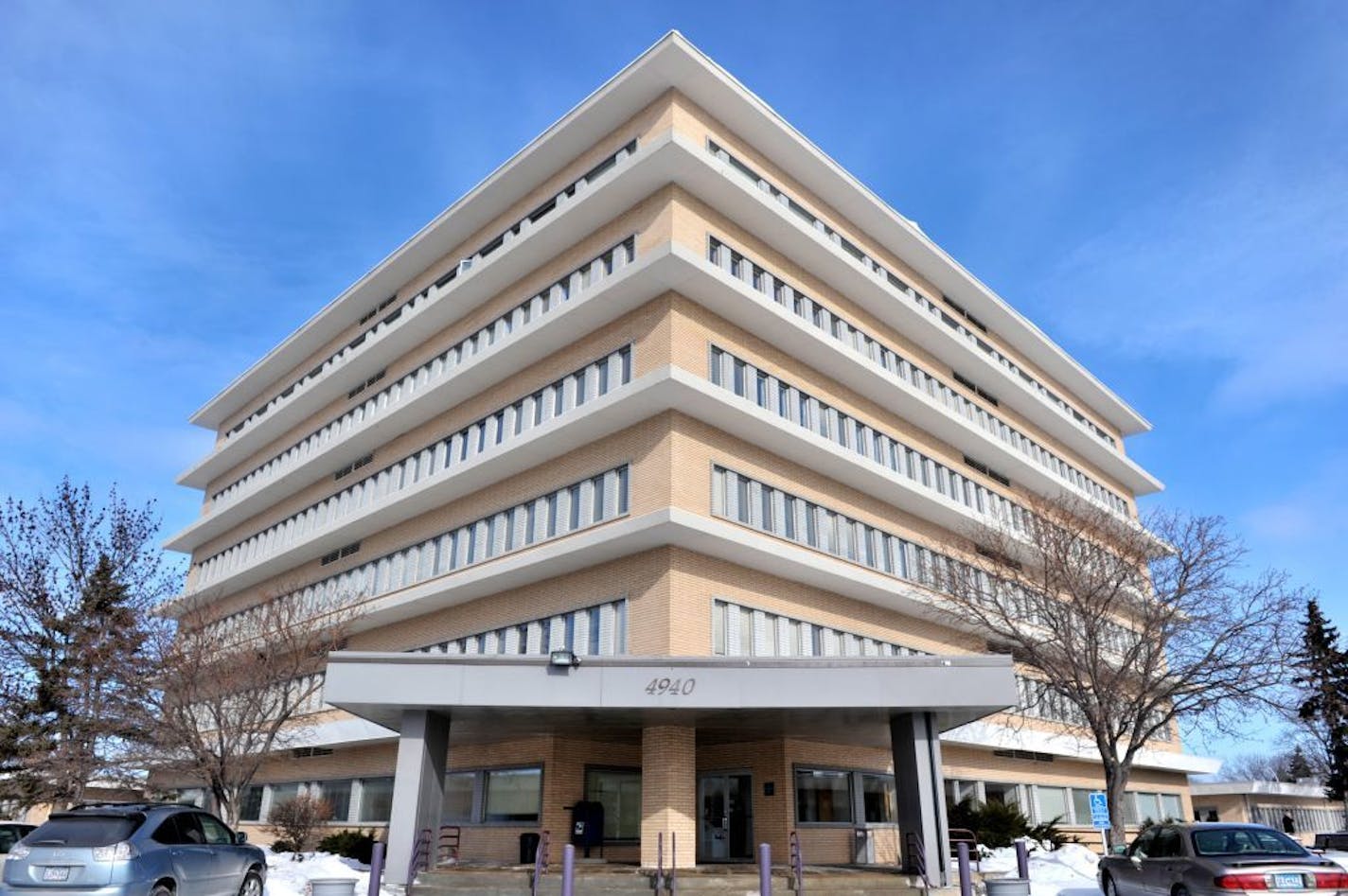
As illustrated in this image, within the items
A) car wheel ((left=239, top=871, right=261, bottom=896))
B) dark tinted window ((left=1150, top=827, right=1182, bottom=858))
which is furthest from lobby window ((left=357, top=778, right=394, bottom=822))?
dark tinted window ((left=1150, top=827, right=1182, bottom=858))

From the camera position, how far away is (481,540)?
30.5 meters

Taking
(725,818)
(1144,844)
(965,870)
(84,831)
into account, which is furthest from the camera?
(725,818)

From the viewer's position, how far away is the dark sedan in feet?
41.9

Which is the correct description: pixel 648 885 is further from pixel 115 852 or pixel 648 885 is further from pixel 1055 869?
pixel 1055 869

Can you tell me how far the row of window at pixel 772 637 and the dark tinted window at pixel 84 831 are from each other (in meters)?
14.2

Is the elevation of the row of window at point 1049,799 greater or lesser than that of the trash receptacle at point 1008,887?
greater

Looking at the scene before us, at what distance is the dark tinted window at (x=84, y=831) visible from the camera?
39.9ft

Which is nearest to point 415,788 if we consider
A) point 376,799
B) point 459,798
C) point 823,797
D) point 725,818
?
point 459,798

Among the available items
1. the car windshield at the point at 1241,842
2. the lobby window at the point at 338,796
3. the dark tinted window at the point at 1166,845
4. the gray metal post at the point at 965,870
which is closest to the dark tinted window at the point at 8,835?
the lobby window at the point at 338,796

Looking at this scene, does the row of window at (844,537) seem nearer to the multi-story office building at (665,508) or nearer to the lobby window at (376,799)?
the multi-story office building at (665,508)

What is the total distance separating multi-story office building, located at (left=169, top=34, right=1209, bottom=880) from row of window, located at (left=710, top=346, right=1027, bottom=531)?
0.11 meters

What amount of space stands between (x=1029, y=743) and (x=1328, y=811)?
58.4 metres

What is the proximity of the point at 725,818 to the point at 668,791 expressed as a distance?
4.94 meters

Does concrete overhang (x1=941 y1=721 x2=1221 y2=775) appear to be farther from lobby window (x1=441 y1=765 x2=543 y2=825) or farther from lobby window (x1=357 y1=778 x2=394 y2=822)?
lobby window (x1=357 y1=778 x2=394 y2=822)
